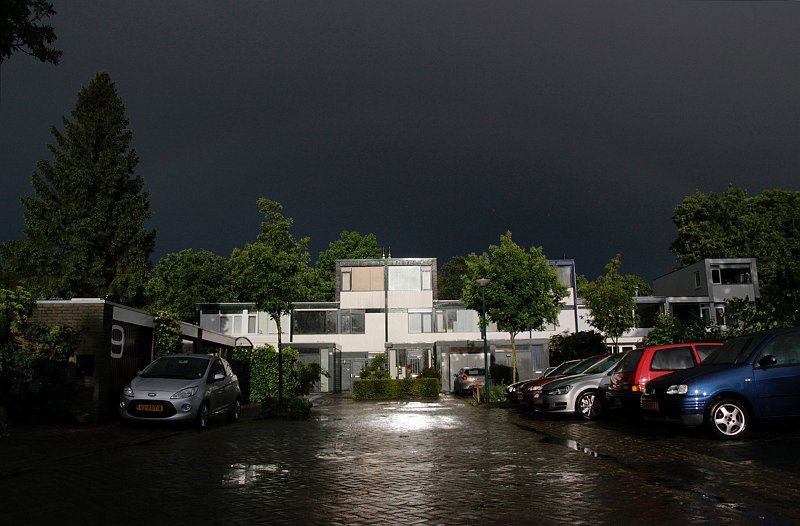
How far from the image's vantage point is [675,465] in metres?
8.12

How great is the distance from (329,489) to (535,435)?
6.60 meters

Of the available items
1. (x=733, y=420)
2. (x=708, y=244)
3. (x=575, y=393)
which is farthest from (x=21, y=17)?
(x=708, y=244)

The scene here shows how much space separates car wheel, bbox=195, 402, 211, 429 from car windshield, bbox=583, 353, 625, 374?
30.1 feet

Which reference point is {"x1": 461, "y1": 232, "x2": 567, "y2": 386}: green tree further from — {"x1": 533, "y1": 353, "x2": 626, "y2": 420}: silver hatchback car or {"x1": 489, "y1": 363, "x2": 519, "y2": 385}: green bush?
{"x1": 533, "y1": 353, "x2": 626, "y2": 420}: silver hatchback car

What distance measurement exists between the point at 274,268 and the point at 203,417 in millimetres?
6476

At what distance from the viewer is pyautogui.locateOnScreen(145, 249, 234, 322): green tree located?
181ft

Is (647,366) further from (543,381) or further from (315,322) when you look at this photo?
(315,322)

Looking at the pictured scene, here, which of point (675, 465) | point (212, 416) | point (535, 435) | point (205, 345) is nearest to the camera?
point (675, 465)

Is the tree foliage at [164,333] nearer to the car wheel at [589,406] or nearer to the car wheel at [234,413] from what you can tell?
the car wheel at [234,413]

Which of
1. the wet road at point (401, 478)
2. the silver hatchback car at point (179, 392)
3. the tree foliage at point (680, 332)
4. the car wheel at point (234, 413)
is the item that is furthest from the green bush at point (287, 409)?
the tree foliage at point (680, 332)

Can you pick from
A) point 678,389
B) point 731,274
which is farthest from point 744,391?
point 731,274

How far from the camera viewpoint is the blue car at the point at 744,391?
33.4 feet

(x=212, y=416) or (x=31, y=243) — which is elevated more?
(x=31, y=243)

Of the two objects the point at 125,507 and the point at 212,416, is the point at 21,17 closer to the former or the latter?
the point at 125,507
